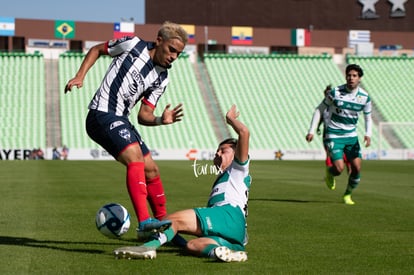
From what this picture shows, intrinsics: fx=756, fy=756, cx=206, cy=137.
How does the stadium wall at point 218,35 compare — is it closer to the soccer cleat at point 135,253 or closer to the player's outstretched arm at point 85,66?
the player's outstretched arm at point 85,66

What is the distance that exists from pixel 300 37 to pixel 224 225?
58415 mm

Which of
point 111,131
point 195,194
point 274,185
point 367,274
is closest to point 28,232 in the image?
point 111,131

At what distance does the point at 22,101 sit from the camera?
5147cm

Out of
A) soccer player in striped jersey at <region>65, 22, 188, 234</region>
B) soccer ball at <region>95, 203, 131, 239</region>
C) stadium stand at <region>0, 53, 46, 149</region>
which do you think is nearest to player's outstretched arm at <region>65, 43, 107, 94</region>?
soccer player in striped jersey at <region>65, 22, 188, 234</region>

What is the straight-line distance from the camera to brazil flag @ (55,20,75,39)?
5988cm

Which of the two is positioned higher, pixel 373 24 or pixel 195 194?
pixel 373 24

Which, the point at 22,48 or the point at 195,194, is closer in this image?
the point at 195,194

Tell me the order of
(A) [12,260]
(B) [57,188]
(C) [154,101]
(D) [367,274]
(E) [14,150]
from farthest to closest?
(E) [14,150]
(B) [57,188]
(C) [154,101]
(A) [12,260]
(D) [367,274]

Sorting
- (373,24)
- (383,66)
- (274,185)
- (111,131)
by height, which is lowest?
(274,185)

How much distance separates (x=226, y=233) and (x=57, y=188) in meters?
11.3

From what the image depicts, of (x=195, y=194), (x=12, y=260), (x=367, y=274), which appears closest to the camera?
(x=367, y=274)

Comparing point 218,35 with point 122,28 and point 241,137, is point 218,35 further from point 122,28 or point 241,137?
point 241,137

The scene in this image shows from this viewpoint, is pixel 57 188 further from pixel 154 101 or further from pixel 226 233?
pixel 226 233

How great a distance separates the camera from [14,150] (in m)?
44.7
